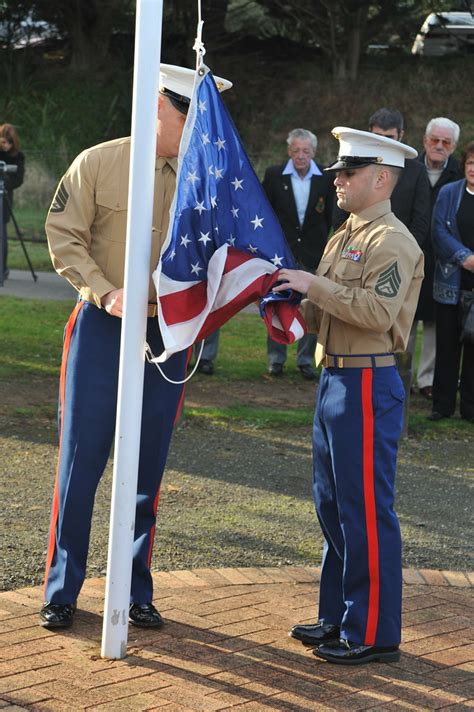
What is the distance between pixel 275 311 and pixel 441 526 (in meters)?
2.62

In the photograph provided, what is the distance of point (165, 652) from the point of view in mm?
4547

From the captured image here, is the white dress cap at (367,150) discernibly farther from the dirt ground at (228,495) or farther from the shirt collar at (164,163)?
the dirt ground at (228,495)

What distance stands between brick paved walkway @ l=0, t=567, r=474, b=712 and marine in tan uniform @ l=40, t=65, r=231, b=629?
7.7 inches

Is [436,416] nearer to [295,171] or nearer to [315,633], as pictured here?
[295,171]

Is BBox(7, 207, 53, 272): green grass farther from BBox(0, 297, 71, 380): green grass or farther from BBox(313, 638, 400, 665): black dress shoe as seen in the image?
BBox(313, 638, 400, 665): black dress shoe

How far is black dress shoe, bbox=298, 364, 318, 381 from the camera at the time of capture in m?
10.6

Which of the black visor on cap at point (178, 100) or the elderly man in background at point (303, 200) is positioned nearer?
the black visor on cap at point (178, 100)

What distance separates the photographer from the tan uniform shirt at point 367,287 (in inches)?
174

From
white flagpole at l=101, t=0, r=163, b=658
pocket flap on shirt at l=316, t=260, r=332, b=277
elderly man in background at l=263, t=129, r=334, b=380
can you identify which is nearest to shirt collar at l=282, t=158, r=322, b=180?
elderly man in background at l=263, t=129, r=334, b=380

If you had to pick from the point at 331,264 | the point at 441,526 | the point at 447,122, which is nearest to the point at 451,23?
the point at 447,122

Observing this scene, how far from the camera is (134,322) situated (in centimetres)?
437

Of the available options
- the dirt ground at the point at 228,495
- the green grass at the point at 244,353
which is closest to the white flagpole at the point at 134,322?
the dirt ground at the point at 228,495

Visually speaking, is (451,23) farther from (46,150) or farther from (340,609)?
(340,609)

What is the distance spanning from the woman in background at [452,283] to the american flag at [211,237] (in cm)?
498
